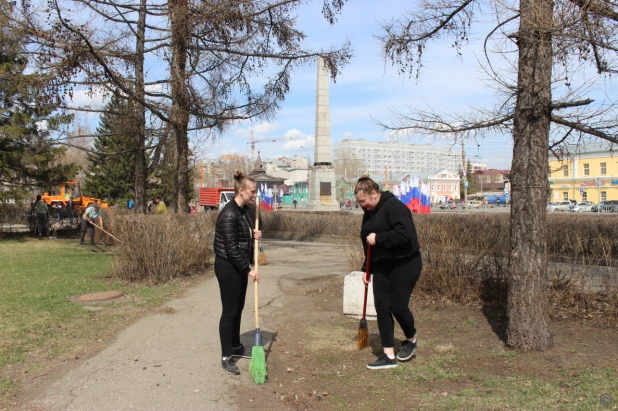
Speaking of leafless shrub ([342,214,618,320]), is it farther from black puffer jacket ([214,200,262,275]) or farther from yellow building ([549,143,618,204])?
yellow building ([549,143,618,204])

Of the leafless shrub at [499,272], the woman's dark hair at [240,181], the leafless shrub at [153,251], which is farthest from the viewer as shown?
the leafless shrub at [153,251]

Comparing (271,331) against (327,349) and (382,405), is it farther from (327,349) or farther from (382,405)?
(382,405)

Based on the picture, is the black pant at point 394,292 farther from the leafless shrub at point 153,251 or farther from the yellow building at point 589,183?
the yellow building at point 589,183

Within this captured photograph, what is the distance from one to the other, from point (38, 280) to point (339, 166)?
94682mm

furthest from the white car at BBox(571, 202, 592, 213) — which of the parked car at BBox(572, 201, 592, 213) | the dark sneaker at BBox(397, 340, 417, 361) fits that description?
the dark sneaker at BBox(397, 340, 417, 361)

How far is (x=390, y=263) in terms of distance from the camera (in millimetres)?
4988

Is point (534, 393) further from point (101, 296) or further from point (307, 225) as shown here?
point (307, 225)

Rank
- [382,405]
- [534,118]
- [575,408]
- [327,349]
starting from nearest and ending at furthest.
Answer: [575,408], [382,405], [534,118], [327,349]

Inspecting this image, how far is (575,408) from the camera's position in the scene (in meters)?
3.73

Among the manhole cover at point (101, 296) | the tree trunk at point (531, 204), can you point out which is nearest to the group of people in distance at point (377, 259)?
the tree trunk at point (531, 204)

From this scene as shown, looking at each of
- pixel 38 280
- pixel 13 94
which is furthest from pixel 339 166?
pixel 38 280

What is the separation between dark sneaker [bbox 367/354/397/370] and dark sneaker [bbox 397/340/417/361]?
0.36 feet

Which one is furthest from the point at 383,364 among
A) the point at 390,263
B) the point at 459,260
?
the point at 459,260

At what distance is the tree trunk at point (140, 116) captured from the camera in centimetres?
1288
